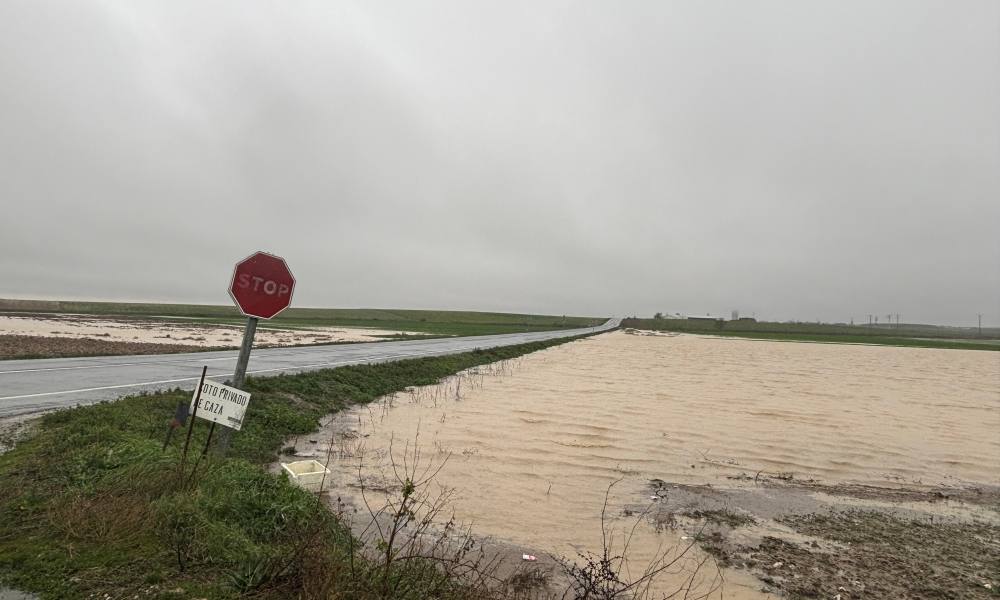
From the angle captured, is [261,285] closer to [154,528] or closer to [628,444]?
[154,528]

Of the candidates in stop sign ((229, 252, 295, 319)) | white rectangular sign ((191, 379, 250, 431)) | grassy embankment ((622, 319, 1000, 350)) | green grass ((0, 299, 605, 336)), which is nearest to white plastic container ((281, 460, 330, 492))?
white rectangular sign ((191, 379, 250, 431))

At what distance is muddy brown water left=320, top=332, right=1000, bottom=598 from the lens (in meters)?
6.39

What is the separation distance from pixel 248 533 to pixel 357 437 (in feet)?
18.9

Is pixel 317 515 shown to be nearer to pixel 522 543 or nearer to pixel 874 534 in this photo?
pixel 522 543

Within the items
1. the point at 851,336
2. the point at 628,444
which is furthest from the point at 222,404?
the point at 851,336

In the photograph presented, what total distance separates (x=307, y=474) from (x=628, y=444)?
21.8 ft

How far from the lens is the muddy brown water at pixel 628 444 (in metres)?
6.39

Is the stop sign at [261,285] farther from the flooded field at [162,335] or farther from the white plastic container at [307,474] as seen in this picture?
the flooded field at [162,335]

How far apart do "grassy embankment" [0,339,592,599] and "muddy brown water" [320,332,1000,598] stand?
6.60ft

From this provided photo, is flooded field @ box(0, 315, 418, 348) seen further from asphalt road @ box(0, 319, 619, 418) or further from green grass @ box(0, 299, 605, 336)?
green grass @ box(0, 299, 605, 336)

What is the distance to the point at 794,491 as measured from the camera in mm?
7703

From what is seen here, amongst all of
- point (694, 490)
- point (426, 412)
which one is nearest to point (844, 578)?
point (694, 490)

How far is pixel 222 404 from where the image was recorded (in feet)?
16.2

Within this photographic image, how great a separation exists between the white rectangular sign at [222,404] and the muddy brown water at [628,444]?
2.17m
